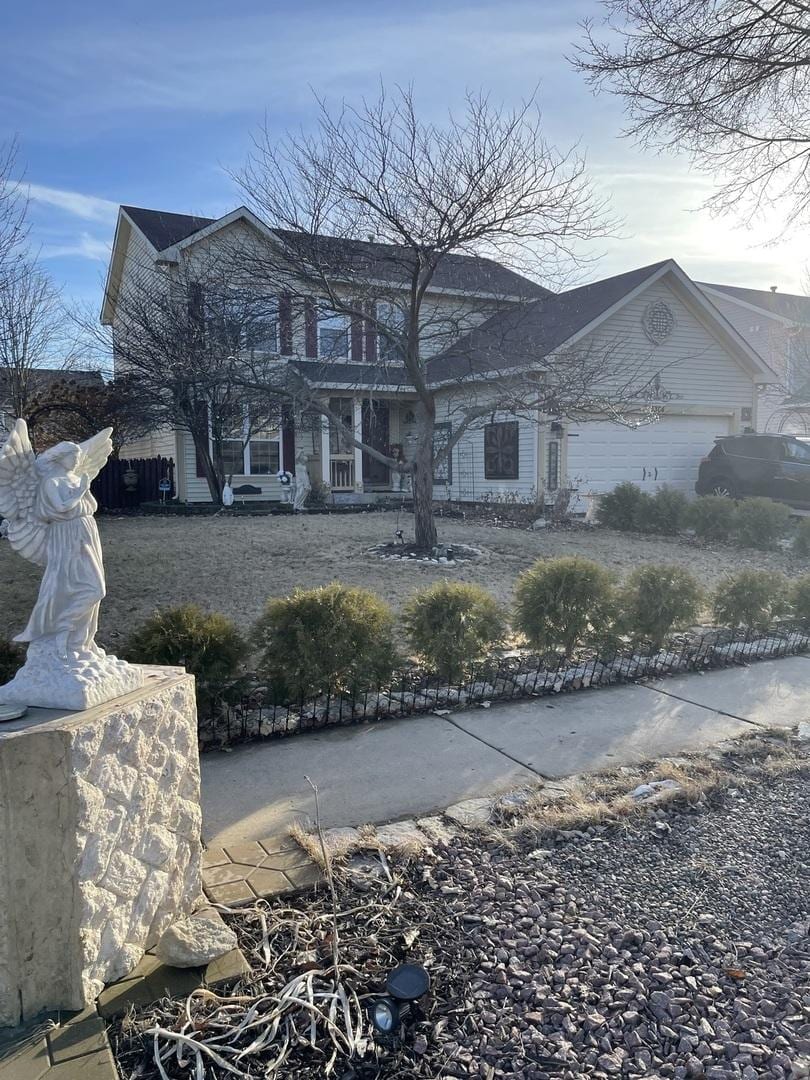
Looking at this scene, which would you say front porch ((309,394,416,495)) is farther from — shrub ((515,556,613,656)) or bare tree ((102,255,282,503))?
shrub ((515,556,613,656))

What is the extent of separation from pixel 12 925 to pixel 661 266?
17.4 metres

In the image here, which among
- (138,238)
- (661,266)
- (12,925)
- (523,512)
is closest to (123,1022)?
(12,925)

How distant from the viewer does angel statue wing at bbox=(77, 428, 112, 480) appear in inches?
105

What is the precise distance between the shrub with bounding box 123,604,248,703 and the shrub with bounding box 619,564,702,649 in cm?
308

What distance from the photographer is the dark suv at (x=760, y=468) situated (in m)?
14.4

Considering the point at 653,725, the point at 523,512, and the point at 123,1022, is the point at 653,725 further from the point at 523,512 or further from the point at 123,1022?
the point at 523,512

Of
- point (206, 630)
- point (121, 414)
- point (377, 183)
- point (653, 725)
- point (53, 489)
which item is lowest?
point (653, 725)

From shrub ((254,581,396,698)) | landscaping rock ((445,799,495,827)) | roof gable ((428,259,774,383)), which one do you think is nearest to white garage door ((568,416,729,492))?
roof gable ((428,259,774,383))

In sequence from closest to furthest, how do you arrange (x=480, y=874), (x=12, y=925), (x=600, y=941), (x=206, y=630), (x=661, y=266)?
1. (x=12, y=925)
2. (x=600, y=941)
3. (x=480, y=874)
4. (x=206, y=630)
5. (x=661, y=266)

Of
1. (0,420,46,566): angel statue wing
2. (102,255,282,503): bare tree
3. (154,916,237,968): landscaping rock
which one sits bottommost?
(154,916,237,968): landscaping rock

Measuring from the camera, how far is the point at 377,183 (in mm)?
8625

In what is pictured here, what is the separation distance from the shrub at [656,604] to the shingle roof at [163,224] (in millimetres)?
13727

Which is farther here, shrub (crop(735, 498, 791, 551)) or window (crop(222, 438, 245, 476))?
window (crop(222, 438, 245, 476))

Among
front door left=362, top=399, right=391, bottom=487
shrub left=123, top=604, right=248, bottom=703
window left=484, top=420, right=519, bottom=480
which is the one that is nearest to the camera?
shrub left=123, top=604, right=248, bottom=703
